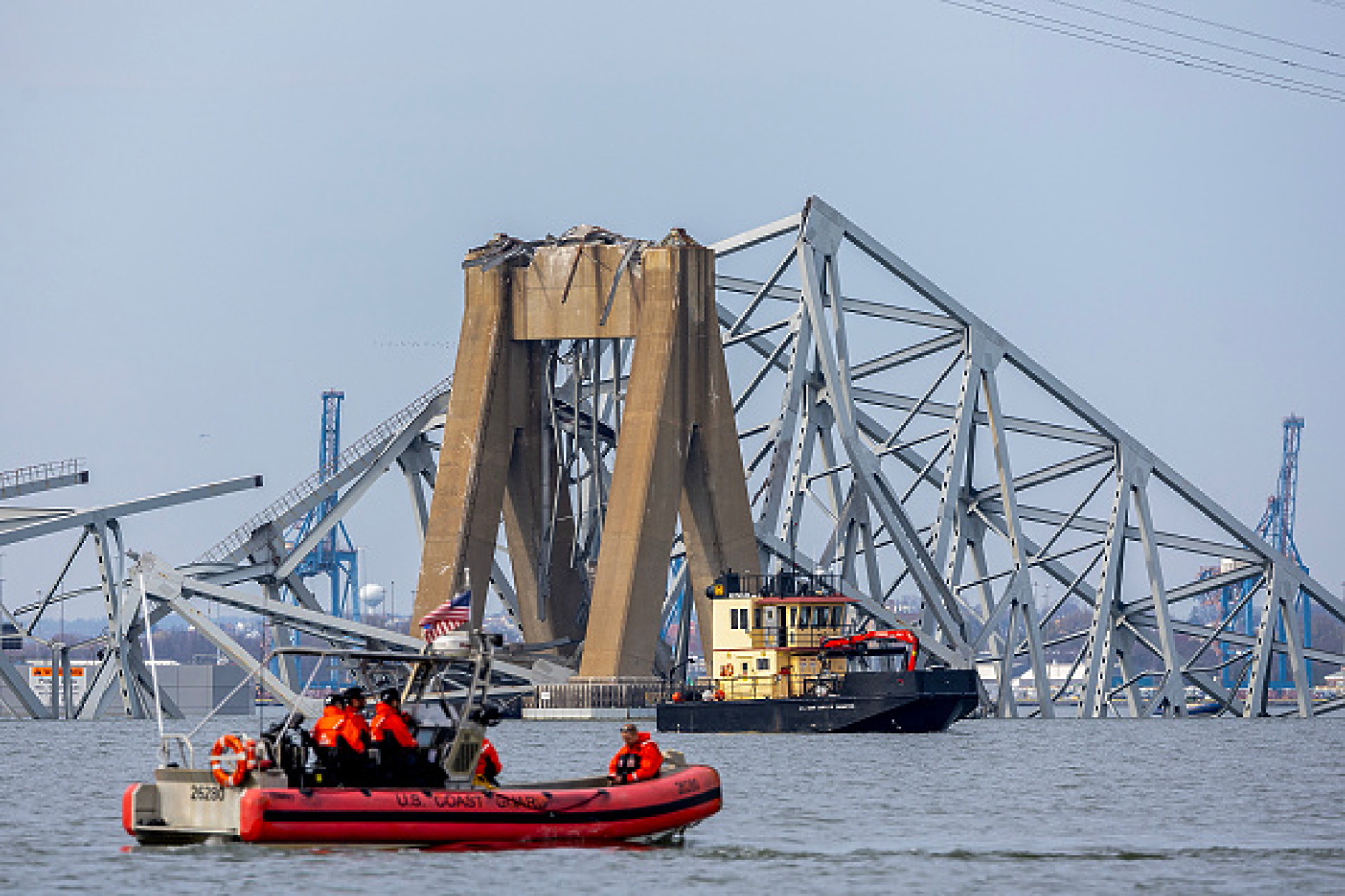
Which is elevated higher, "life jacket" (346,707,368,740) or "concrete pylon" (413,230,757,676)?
"concrete pylon" (413,230,757,676)

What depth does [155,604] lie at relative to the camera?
113m

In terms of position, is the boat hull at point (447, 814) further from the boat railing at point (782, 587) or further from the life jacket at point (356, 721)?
the boat railing at point (782, 587)

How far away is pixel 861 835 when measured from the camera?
50938 mm

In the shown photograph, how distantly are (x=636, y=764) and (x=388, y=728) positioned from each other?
4980 mm

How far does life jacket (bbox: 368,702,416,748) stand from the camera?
4494 centimetres

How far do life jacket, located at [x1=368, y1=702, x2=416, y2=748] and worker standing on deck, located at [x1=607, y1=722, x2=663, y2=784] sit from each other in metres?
4.19

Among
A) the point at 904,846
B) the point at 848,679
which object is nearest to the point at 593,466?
the point at 848,679

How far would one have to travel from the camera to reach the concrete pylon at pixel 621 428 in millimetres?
110500

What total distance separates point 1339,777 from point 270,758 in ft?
121

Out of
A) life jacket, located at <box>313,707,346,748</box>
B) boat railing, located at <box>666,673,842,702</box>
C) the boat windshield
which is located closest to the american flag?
life jacket, located at <box>313,707,346,748</box>

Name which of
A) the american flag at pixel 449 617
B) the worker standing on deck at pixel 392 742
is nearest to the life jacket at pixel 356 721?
the worker standing on deck at pixel 392 742

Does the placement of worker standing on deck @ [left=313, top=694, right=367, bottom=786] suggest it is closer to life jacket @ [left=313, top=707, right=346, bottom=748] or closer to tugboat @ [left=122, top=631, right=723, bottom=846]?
life jacket @ [left=313, top=707, right=346, bottom=748]

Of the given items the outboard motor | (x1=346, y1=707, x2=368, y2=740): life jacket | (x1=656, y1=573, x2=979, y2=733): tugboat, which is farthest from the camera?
(x1=656, y1=573, x2=979, y2=733): tugboat

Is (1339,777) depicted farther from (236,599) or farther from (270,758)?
(236,599)
